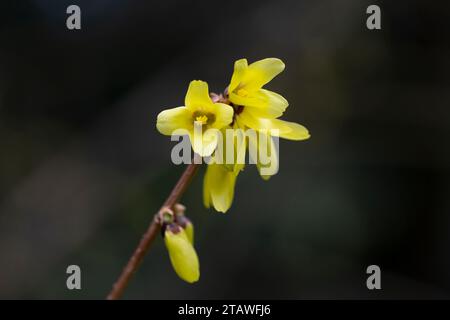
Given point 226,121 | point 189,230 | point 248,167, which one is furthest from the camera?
point 248,167

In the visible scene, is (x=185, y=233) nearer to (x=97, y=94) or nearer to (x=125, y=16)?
(x=97, y=94)

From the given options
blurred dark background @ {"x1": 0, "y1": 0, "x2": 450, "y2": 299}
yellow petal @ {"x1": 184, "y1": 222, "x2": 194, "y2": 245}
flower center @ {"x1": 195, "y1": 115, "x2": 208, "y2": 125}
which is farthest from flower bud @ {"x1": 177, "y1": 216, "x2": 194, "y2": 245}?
blurred dark background @ {"x1": 0, "y1": 0, "x2": 450, "y2": 299}

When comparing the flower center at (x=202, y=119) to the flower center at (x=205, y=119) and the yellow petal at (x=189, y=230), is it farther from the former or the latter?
the yellow petal at (x=189, y=230)

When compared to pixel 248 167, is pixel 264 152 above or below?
below

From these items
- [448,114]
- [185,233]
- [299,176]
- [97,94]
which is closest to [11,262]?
[97,94]

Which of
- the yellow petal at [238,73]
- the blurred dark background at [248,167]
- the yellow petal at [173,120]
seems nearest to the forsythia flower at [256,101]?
the yellow petal at [238,73]

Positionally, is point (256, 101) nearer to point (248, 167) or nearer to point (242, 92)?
point (242, 92)

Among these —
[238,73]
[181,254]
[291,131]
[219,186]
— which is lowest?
[181,254]

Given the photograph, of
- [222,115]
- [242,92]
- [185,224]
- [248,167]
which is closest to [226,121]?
[222,115]
